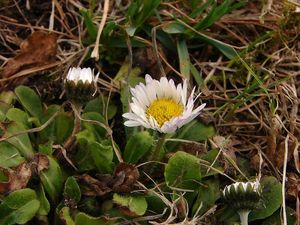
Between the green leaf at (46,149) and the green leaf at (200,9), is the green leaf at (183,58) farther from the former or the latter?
the green leaf at (46,149)

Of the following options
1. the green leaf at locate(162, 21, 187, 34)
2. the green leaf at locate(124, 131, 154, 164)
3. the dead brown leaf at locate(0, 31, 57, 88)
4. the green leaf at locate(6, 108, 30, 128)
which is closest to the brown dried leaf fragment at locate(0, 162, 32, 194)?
the green leaf at locate(6, 108, 30, 128)

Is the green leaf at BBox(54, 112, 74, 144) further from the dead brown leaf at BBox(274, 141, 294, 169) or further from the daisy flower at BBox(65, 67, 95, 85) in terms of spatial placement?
the dead brown leaf at BBox(274, 141, 294, 169)

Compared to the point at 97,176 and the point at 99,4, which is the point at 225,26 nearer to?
the point at 99,4

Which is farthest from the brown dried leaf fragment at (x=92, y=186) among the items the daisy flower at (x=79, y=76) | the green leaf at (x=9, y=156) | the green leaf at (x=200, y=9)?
the green leaf at (x=200, y=9)

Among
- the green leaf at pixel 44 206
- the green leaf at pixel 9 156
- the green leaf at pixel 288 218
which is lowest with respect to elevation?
the green leaf at pixel 288 218

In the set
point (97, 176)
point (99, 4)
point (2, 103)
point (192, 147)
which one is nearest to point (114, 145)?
point (97, 176)

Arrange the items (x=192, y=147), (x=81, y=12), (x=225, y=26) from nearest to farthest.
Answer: (x=192, y=147) → (x=81, y=12) → (x=225, y=26)

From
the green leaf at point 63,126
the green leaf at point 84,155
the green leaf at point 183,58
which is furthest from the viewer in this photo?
the green leaf at point 183,58
